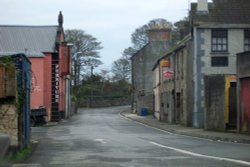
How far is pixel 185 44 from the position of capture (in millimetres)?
39625

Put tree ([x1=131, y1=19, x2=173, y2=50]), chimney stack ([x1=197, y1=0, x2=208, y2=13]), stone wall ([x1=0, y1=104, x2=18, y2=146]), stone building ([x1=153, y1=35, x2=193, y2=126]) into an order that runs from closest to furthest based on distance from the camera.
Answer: stone wall ([x1=0, y1=104, x2=18, y2=146])
chimney stack ([x1=197, y1=0, x2=208, y2=13])
stone building ([x1=153, y1=35, x2=193, y2=126])
tree ([x1=131, y1=19, x2=173, y2=50])

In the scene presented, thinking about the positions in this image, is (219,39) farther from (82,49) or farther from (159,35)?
(82,49)

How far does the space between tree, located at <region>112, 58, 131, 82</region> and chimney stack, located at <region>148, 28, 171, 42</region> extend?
66.6 feet

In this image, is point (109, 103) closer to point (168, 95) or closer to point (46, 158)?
point (168, 95)

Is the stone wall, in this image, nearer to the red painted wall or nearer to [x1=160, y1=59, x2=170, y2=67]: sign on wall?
[x1=160, y1=59, x2=170, y2=67]: sign on wall

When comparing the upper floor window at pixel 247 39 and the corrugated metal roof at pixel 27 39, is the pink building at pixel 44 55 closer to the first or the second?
the corrugated metal roof at pixel 27 39

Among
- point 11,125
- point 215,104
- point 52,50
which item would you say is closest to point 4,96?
point 11,125

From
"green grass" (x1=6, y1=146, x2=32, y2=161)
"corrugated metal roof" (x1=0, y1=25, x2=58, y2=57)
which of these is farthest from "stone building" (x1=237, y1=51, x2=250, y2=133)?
"corrugated metal roof" (x1=0, y1=25, x2=58, y2=57)

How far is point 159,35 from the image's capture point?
262ft

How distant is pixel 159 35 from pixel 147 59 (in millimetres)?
3933

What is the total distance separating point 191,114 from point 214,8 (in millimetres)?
7516

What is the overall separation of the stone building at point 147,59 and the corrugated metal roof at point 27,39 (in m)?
21.3

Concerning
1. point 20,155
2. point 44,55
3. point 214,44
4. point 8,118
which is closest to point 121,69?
point 44,55

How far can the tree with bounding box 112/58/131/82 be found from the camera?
102 metres
